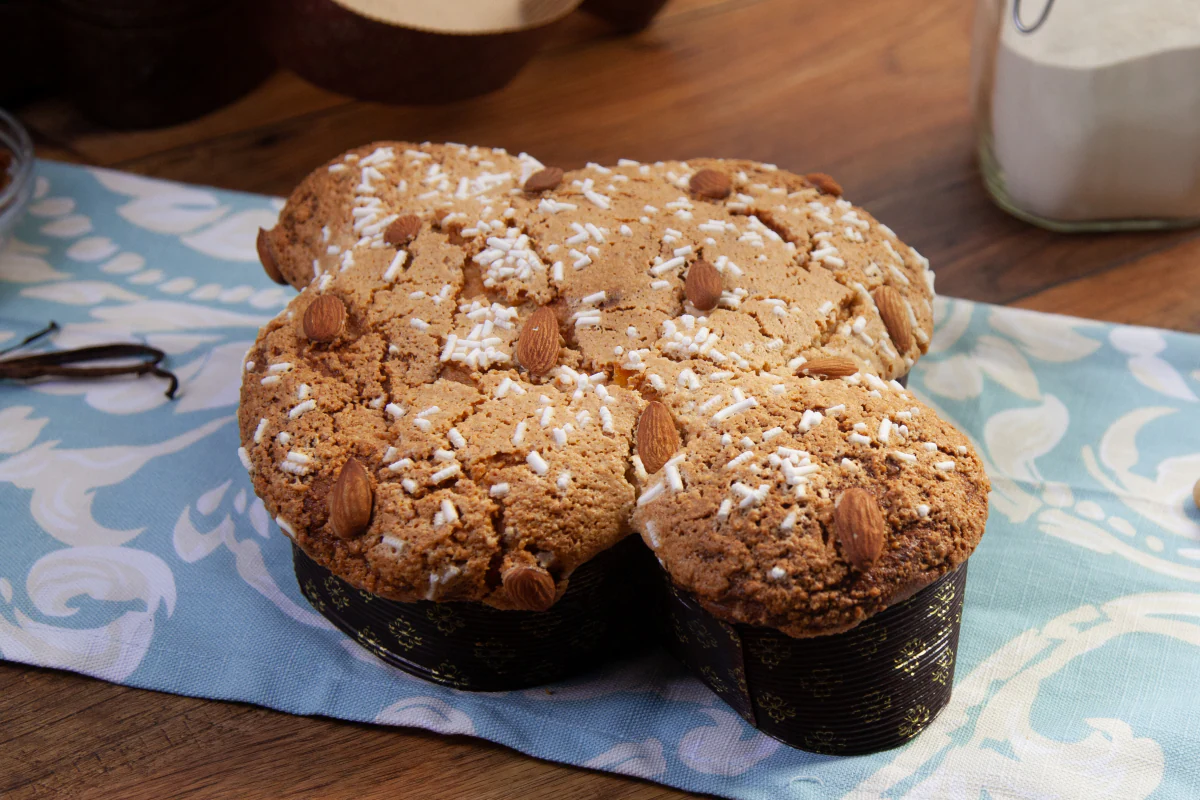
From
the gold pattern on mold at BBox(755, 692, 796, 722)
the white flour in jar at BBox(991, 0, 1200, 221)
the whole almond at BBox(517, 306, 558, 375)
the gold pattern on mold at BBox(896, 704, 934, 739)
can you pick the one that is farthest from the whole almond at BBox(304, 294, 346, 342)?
the white flour in jar at BBox(991, 0, 1200, 221)

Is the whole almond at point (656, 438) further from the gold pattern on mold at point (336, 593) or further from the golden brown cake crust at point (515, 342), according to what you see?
the gold pattern on mold at point (336, 593)

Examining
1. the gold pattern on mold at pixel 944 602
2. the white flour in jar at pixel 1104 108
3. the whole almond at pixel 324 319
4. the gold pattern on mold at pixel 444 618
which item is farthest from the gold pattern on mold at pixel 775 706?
the white flour in jar at pixel 1104 108

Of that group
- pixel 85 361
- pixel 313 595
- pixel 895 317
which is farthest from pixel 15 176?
pixel 895 317

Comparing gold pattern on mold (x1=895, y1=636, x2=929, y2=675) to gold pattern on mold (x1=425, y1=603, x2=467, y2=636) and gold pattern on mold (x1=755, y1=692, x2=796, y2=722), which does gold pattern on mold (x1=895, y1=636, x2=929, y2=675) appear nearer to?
gold pattern on mold (x1=755, y1=692, x2=796, y2=722)

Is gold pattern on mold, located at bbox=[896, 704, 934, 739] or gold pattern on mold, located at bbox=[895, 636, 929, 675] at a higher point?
gold pattern on mold, located at bbox=[895, 636, 929, 675]

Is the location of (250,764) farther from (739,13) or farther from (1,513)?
(739,13)

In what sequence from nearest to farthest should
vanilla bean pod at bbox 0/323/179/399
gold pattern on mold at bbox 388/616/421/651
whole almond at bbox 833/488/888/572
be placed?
whole almond at bbox 833/488/888/572
gold pattern on mold at bbox 388/616/421/651
vanilla bean pod at bbox 0/323/179/399

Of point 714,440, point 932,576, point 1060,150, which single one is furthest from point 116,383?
point 1060,150
